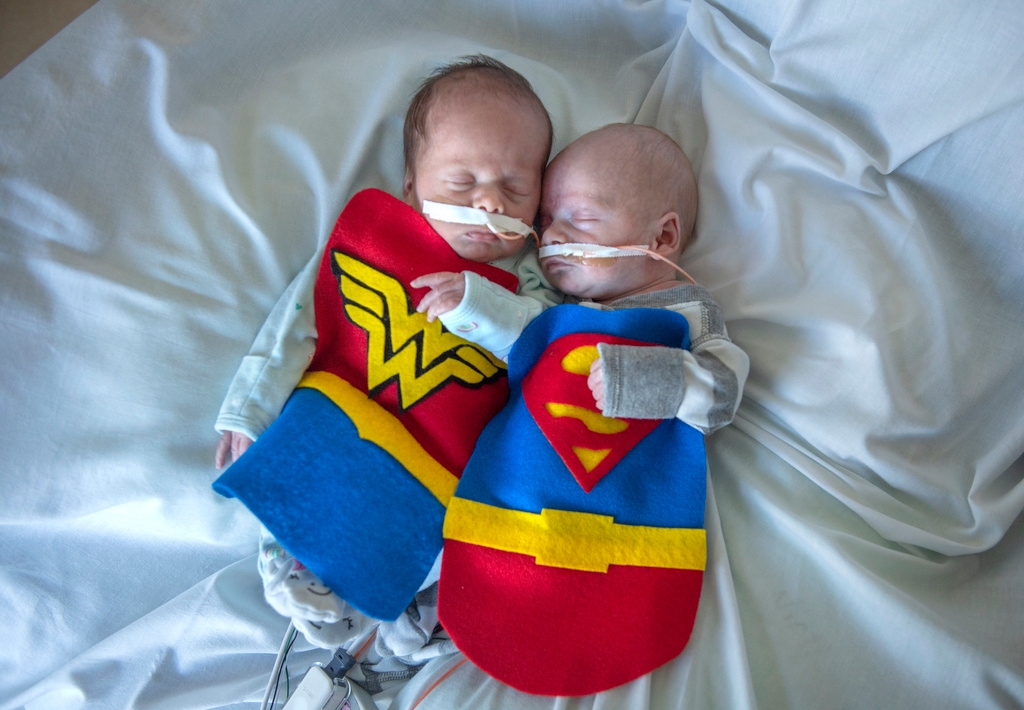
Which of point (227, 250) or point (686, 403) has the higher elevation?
point (227, 250)

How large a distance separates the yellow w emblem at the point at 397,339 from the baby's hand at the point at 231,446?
238 millimetres

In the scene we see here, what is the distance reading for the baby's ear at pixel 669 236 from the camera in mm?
1291

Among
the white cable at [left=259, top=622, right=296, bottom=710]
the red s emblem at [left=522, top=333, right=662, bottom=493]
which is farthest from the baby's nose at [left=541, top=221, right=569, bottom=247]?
the white cable at [left=259, top=622, right=296, bottom=710]

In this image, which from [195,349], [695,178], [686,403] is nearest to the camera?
[686,403]

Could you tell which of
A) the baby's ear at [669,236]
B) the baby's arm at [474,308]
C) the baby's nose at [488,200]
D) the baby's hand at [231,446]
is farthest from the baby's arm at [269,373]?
the baby's ear at [669,236]

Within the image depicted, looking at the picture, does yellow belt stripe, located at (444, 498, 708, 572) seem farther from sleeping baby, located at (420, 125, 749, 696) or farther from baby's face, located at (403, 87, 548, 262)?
baby's face, located at (403, 87, 548, 262)

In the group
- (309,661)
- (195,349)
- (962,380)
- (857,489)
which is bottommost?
(309,661)

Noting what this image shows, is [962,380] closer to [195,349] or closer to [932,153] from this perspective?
[932,153]

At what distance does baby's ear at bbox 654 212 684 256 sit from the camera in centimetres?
129

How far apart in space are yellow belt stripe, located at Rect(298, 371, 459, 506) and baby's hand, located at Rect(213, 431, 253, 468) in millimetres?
148

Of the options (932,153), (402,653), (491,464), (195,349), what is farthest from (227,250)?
(932,153)

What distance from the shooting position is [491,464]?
1.12 meters

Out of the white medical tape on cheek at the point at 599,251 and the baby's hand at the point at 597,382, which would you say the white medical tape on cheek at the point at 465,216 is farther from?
the baby's hand at the point at 597,382

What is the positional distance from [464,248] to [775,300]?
589 millimetres
